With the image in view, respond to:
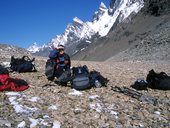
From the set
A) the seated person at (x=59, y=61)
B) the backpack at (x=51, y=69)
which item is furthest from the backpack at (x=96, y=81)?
the backpack at (x=51, y=69)

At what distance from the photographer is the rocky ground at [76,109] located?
35.2 feet

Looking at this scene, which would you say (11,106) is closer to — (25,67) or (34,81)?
(34,81)

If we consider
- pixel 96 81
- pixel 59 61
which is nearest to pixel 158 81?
pixel 96 81

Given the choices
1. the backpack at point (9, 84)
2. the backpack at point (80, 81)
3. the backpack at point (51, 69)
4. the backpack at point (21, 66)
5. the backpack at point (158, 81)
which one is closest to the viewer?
the backpack at point (9, 84)

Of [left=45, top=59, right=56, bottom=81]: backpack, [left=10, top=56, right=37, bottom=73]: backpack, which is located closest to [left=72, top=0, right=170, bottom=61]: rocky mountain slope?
[left=10, top=56, right=37, bottom=73]: backpack

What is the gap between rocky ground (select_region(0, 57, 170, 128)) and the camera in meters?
10.7

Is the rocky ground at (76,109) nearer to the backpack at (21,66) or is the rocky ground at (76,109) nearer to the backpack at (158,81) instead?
the backpack at (158,81)

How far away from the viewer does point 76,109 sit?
39.2 ft

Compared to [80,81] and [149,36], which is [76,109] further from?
[149,36]

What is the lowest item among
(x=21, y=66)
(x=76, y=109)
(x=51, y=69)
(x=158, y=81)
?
(x=76, y=109)

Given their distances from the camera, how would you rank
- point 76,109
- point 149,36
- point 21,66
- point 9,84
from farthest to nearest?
point 149,36
point 21,66
point 9,84
point 76,109

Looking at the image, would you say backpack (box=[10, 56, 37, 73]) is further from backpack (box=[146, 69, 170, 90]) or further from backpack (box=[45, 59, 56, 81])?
backpack (box=[146, 69, 170, 90])

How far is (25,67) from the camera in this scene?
18984 mm

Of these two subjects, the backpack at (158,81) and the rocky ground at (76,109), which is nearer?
the rocky ground at (76,109)
